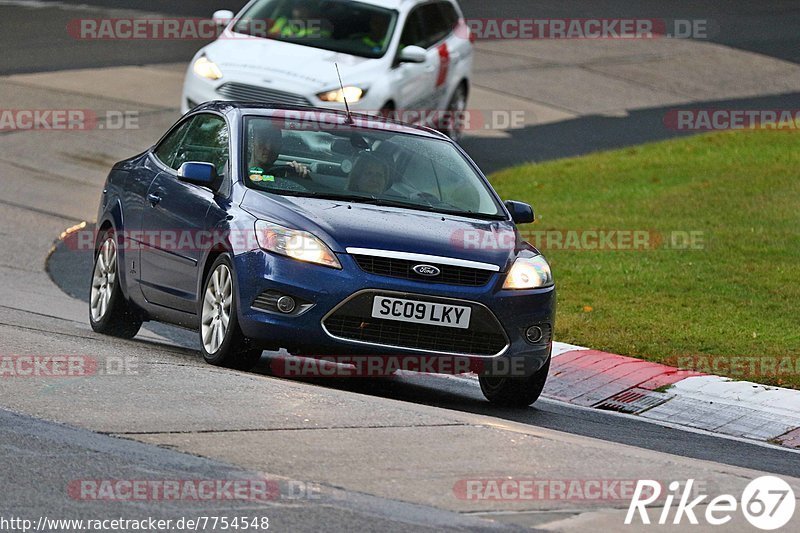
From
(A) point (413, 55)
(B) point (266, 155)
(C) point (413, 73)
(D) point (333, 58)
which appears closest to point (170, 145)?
(B) point (266, 155)

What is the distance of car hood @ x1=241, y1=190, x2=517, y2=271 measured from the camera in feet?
28.8

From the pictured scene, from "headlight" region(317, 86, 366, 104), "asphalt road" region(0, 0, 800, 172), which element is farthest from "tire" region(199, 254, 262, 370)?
"asphalt road" region(0, 0, 800, 172)

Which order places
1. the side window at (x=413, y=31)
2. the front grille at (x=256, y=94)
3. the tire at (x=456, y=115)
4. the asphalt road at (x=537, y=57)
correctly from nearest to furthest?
the front grille at (x=256, y=94) → the side window at (x=413, y=31) → the tire at (x=456, y=115) → the asphalt road at (x=537, y=57)

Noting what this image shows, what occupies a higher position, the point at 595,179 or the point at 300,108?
the point at 300,108

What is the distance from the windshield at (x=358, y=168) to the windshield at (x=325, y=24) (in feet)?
24.9

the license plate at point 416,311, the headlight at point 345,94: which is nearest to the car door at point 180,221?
the license plate at point 416,311

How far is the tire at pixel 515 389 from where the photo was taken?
9453 millimetres

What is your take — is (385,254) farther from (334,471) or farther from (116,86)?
(116,86)

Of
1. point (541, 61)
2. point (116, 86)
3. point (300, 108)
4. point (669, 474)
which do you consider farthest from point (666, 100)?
point (669, 474)

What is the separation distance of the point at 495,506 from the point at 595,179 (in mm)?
12581

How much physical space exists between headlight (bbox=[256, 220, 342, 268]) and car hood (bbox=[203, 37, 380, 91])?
307 inches

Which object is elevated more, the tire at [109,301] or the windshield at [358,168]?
the windshield at [358,168]

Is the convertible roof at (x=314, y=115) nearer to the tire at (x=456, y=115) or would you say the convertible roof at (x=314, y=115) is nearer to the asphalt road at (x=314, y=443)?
the asphalt road at (x=314, y=443)

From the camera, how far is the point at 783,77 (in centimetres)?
2653
